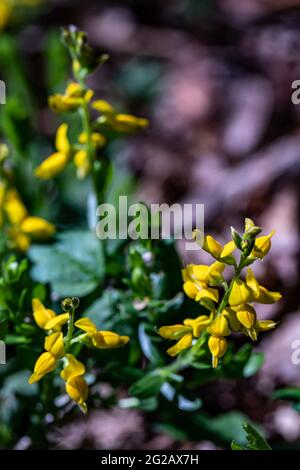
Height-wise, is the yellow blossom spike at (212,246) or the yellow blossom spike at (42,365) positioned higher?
the yellow blossom spike at (212,246)

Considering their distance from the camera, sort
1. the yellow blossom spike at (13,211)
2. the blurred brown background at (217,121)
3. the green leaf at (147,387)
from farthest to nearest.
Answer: the blurred brown background at (217,121), the yellow blossom spike at (13,211), the green leaf at (147,387)

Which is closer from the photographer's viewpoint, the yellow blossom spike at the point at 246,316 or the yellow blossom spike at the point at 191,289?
the yellow blossom spike at the point at 246,316

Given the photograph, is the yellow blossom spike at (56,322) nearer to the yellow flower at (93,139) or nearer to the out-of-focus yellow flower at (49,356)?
the out-of-focus yellow flower at (49,356)

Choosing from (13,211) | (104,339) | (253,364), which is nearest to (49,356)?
(104,339)

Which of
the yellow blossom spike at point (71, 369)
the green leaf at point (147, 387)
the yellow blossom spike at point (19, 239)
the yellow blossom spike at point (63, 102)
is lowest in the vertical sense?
the green leaf at point (147, 387)

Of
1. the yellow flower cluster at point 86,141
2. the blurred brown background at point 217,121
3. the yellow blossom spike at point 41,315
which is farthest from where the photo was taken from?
the blurred brown background at point 217,121

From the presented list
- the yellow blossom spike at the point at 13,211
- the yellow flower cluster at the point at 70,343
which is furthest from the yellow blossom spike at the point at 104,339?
the yellow blossom spike at the point at 13,211
